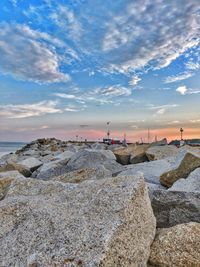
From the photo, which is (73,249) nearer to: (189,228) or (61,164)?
(189,228)

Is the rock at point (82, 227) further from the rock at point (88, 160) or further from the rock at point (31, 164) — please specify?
the rock at point (31, 164)

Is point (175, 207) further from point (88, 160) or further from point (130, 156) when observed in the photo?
point (130, 156)

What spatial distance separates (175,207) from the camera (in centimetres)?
471

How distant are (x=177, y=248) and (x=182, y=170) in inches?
131

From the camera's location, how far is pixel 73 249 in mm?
3021

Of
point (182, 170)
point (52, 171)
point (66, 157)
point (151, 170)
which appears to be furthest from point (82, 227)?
point (66, 157)

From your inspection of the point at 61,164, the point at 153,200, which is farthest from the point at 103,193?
the point at 61,164

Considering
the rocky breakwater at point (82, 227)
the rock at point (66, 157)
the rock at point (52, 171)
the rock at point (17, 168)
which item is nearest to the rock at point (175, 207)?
the rocky breakwater at point (82, 227)

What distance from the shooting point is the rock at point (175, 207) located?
463 cm

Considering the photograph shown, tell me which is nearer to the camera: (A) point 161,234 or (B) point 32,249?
(B) point 32,249

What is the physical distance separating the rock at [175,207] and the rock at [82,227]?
2.99 feet

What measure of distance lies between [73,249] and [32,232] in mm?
535

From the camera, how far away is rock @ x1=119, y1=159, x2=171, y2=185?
285 inches

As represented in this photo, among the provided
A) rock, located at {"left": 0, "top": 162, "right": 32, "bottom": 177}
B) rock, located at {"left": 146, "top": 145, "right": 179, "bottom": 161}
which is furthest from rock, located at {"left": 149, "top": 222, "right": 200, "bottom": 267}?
rock, located at {"left": 0, "top": 162, "right": 32, "bottom": 177}
